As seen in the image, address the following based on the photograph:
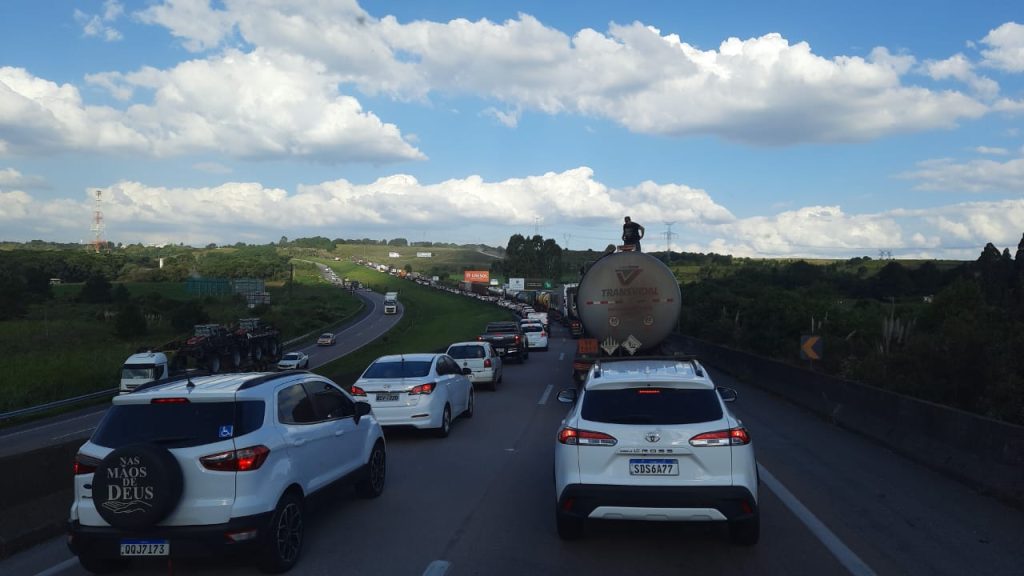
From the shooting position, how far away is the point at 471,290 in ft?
433

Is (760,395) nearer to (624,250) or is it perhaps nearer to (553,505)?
(624,250)

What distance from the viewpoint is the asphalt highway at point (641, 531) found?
699 centimetres

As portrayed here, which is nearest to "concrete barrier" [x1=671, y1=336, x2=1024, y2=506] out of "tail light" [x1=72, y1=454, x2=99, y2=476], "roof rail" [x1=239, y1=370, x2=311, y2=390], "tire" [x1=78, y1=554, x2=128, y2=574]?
"roof rail" [x1=239, y1=370, x2=311, y2=390]

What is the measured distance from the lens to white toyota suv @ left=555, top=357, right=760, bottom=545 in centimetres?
703

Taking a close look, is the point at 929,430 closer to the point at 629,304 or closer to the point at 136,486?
the point at 629,304

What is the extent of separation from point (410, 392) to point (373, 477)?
4.63 m

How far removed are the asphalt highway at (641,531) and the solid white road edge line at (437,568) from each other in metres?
Answer: 0.02

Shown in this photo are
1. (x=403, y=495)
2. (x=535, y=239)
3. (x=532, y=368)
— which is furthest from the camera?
(x=535, y=239)

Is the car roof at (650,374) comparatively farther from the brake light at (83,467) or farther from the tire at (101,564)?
the tire at (101,564)

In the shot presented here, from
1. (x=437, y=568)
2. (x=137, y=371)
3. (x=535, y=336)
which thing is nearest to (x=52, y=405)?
(x=137, y=371)

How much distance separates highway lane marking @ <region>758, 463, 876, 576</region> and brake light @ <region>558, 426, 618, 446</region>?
7.23 ft

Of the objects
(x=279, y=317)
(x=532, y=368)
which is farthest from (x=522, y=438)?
(x=279, y=317)

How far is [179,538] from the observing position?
641 cm

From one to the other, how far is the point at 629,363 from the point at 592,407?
55.7 inches
